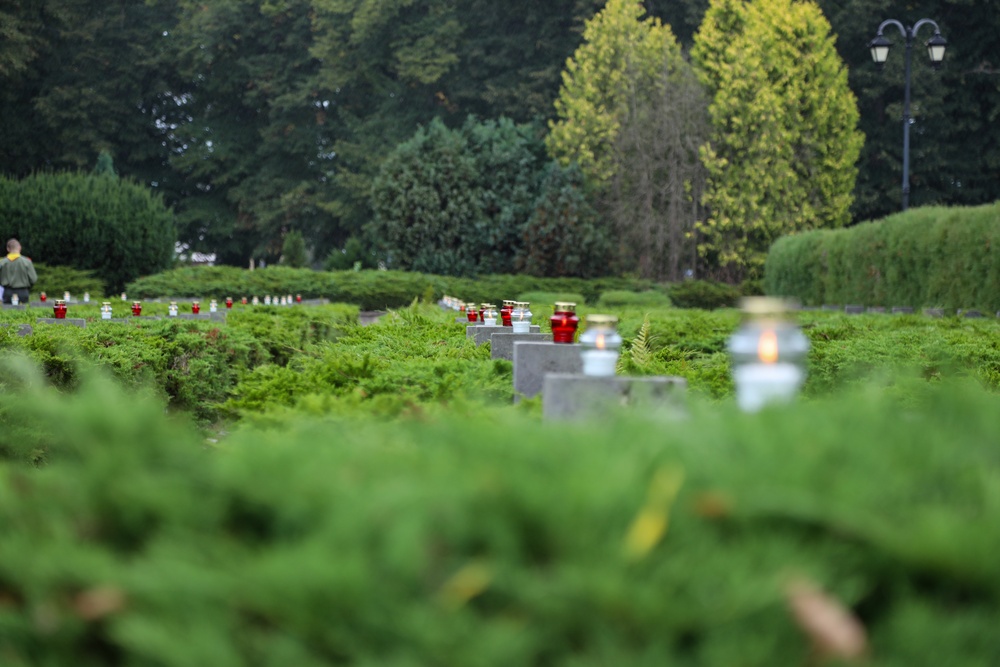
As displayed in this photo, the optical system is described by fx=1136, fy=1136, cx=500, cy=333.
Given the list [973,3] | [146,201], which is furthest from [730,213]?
[146,201]

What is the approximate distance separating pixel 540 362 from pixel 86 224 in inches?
1324

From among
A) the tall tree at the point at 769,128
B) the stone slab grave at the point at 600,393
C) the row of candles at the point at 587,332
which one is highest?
the tall tree at the point at 769,128

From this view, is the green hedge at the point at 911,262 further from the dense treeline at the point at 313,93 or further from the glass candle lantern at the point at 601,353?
the dense treeline at the point at 313,93

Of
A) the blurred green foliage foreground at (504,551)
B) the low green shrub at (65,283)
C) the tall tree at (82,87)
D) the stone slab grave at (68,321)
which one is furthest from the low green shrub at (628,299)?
the tall tree at (82,87)

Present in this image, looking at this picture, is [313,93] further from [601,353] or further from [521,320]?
[601,353]

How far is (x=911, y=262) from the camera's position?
2230 cm

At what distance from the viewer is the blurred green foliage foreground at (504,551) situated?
6.03 feet

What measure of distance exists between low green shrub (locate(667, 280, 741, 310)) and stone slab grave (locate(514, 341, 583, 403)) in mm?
30629

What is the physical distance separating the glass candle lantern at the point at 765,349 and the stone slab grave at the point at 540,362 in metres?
2.19

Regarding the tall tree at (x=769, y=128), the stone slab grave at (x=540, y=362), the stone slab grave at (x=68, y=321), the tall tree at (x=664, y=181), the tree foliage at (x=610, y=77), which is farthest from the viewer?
the tree foliage at (x=610, y=77)

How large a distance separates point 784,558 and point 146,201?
38.9m

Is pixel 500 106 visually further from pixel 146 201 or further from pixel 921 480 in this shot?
pixel 921 480

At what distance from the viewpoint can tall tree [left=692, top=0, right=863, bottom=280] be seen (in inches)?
1650

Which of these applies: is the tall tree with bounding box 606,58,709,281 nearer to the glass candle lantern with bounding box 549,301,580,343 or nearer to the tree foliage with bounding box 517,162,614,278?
the tree foliage with bounding box 517,162,614,278
